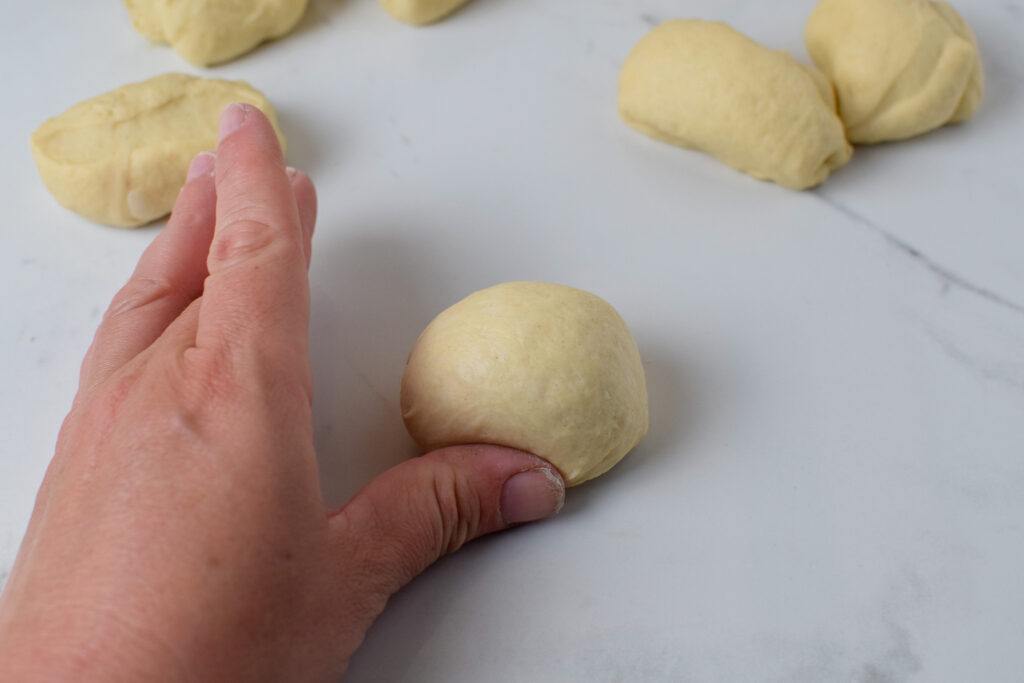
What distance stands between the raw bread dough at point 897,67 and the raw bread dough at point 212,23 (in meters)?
1.10

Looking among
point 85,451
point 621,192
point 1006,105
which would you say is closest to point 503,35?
point 621,192

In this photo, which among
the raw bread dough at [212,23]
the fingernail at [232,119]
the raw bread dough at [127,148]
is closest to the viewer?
the fingernail at [232,119]

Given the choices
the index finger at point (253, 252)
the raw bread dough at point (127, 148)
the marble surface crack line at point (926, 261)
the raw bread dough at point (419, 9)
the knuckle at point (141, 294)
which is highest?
the raw bread dough at point (419, 9)

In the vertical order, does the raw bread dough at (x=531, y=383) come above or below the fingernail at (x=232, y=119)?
below

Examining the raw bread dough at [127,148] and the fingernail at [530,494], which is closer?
the fingernail at [530,494]

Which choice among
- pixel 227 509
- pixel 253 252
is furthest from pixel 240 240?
pixel 227 509

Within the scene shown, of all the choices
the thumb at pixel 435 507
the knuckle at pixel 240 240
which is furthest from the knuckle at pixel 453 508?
the knuckle at pixel 240 240

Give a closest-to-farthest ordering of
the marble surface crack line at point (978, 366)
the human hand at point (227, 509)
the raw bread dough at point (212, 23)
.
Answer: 1. the human hand at point (227, 509)
2. the marble surface crack line at point (978, 366)
3. the raw bread dough at point (212, 23)

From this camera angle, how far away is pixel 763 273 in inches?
57.2

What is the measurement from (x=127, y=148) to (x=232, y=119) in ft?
1.16

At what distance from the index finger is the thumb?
21 centimetres

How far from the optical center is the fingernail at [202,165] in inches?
53.4

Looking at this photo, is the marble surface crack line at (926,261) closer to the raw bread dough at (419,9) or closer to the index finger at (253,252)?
the raw bread dough at (419,9)

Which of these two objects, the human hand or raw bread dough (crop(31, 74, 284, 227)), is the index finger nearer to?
the human hand
